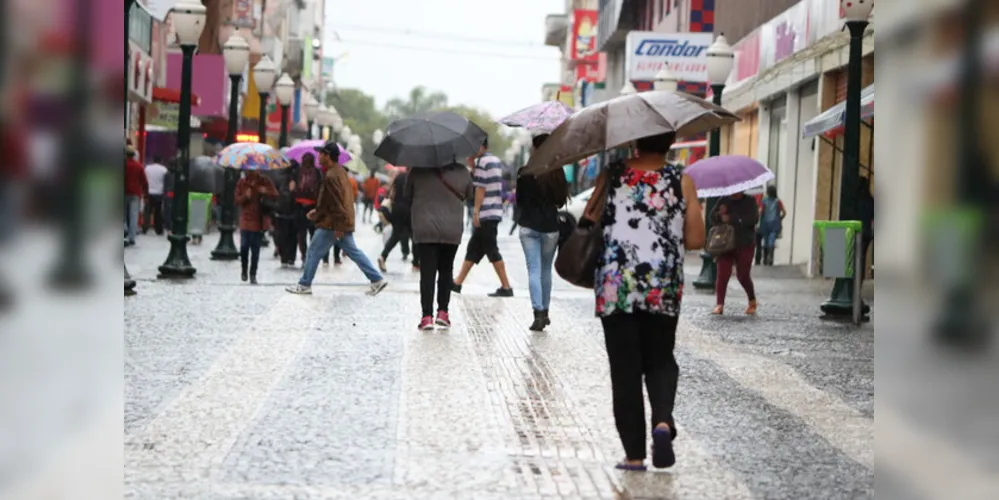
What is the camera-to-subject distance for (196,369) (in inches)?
367

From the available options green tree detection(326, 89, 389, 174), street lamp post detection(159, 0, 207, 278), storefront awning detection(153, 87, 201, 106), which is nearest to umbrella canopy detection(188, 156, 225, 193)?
street lamp post detection(159, 0, 207, 278)

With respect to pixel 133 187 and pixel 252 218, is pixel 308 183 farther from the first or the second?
pixel 133 187

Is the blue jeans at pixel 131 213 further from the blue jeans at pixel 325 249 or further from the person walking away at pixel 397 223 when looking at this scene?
the blue jeans at pixel 325 249

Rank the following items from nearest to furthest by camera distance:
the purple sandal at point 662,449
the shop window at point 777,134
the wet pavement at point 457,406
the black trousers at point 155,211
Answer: the wet pavement at point 457,406, the purple sandal at point 662,449, the shop window at point 777,134, the black trousers at point 155,211

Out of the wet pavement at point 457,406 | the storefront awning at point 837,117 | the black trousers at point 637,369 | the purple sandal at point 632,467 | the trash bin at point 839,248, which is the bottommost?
the wet pavement at point 457,406

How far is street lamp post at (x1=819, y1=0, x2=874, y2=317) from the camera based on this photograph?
1538 cm

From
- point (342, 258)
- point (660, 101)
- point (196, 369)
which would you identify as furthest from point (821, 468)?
point (342, 258)

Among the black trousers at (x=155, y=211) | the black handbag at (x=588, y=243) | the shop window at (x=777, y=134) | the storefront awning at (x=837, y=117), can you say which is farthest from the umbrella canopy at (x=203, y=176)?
the black handbag at (x=588, y=243)

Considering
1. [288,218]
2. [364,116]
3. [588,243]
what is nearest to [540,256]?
[588,243]

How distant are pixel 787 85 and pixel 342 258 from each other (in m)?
10.2

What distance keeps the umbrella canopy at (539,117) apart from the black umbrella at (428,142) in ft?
1.41

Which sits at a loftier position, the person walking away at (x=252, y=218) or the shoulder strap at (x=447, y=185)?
the shoulder strap at (x=447, y=185)

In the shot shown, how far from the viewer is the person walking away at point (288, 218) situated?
21.5 meters

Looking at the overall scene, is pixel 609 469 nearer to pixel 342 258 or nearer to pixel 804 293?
pixel 804 293
